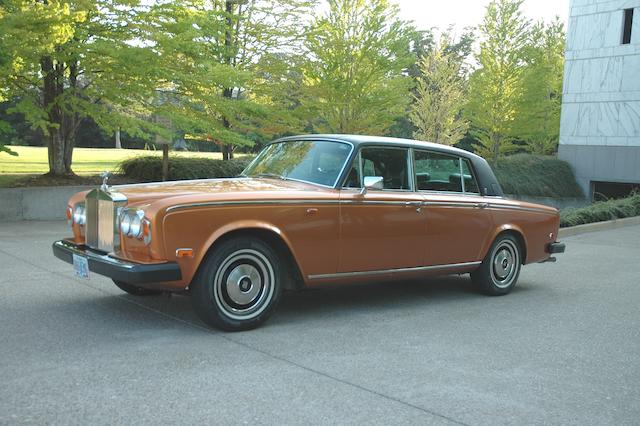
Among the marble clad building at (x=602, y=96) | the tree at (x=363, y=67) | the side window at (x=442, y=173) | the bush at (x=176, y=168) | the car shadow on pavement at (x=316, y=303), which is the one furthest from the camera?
the marble clad building at (x=602, y=96)

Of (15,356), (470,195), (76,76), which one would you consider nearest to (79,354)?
(15,356)

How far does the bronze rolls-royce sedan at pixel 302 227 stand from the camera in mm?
5062

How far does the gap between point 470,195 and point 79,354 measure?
4428 mm

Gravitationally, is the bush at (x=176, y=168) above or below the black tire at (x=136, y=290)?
above

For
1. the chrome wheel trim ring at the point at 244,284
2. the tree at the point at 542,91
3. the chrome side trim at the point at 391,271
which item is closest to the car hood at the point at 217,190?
the chrome wheel trim ring at the point at 244,284

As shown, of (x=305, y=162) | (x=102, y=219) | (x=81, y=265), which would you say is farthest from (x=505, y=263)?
(x=81, y=265)

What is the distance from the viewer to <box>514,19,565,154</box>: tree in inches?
1237

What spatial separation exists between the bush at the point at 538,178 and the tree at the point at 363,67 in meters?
9.05

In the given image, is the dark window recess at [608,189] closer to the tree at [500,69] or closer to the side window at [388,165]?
the tree at [500,69]

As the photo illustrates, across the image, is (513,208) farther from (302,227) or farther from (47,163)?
(47,163)

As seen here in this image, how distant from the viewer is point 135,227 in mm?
5074

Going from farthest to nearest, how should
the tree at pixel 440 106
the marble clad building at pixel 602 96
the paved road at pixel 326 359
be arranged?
1. the tree at pixel 440 106
2. the marble clad building at pixel 602 96
3. the paved road at pixel 326 359

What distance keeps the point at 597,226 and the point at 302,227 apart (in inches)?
473

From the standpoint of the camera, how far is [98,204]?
18.2 feet
